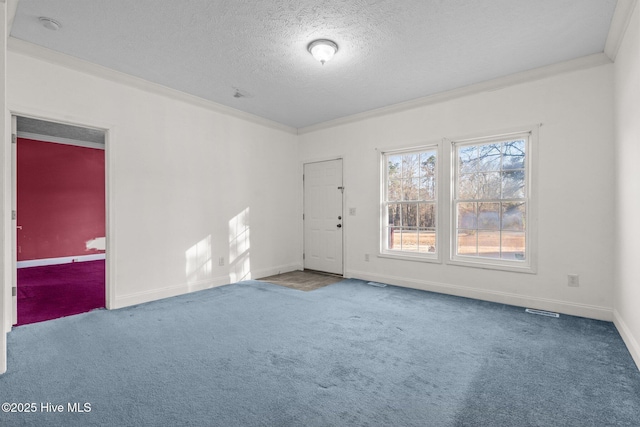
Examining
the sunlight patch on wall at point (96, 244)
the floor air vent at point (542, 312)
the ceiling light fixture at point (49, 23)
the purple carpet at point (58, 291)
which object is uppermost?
the ceiling light fixture at point (49, 23)

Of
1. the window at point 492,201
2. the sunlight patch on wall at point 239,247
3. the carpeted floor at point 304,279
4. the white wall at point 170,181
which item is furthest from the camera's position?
the sunlight patch on wall at point 239,247

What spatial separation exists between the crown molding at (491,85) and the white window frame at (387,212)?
0.60m

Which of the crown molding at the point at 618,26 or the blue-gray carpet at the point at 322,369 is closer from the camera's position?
the blue-gray carpet at the point at 322,369

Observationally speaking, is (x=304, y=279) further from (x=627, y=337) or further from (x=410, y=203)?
(x=627, y=337)

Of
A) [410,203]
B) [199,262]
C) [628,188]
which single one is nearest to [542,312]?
[628,188]

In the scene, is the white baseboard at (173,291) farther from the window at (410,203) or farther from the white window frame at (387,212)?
the window at (410,203)

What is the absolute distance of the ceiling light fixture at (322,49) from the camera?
10.0ft

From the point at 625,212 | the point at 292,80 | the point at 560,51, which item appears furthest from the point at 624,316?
the point at 292,80

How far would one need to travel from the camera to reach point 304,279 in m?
5.37

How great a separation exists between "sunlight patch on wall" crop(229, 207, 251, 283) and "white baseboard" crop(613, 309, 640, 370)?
458 centimetres

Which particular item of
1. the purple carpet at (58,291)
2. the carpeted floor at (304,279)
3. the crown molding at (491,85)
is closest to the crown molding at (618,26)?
the crown molding at (491,85)

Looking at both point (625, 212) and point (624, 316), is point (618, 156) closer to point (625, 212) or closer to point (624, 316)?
point (625, 212)

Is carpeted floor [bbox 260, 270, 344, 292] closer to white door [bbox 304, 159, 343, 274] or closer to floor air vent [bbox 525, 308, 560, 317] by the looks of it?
white door [bbox 304, 159, 343, 274]

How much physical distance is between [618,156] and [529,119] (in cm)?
96
